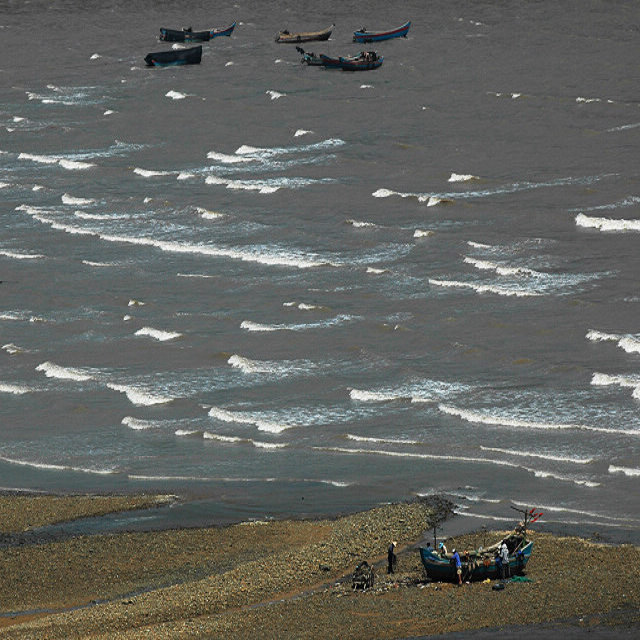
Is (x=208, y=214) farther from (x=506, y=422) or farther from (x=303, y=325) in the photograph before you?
(x=506, y=422)

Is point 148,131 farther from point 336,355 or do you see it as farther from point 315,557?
point 315,557

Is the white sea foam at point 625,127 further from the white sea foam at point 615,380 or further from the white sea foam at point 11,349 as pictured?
the white sea foam at point 11,349

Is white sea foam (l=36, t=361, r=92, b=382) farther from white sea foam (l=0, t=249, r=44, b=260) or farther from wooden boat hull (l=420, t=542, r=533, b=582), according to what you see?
wooden boat hull (l=420, t=542, r=533, b=582)

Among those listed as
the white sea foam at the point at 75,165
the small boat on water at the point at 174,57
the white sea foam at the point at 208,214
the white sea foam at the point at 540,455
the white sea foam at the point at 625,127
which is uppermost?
the small boat on water at the point at 174,57

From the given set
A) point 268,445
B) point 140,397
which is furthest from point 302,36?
point 268,445

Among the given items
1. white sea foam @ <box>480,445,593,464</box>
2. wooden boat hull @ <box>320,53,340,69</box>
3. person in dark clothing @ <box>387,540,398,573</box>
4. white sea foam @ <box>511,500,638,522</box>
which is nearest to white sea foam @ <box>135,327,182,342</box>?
white sea foam @ <box>480,445,593,464</box>

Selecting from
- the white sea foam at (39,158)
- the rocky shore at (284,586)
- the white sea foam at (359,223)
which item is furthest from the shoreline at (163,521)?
the white sea foam at (39,158)
